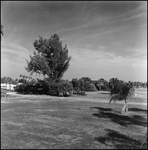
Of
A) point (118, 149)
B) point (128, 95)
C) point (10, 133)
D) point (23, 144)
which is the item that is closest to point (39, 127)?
point (10, 133)

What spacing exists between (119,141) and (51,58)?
37.9 metres

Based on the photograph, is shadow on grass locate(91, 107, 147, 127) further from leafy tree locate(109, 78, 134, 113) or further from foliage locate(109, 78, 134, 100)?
foliage locate(109, 78, 134, 100)

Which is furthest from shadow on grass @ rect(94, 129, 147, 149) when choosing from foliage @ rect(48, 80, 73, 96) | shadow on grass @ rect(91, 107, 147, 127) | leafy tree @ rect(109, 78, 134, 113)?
foliage @ rect(48, 80, 73, 96)

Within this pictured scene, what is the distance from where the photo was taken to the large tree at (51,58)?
41.7m

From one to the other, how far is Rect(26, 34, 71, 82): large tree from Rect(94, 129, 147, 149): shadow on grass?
3371 centimetres

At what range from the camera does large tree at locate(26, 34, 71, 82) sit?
41688 millimetres

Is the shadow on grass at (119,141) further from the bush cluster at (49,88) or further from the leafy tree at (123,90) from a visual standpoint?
the bush cluster at (49,88)

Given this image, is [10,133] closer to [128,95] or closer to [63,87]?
[128,95]

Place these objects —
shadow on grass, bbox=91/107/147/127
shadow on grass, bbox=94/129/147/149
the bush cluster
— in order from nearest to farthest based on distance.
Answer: shadow on grass, bbox=94/129/147/149 → shadow on grass, bbox=91/107/147/127 → the bush cluster

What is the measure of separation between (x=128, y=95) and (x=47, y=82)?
89.4 feet

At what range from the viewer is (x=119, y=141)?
24.7 feet

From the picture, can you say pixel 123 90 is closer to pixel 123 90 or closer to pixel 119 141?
pixel 123 90

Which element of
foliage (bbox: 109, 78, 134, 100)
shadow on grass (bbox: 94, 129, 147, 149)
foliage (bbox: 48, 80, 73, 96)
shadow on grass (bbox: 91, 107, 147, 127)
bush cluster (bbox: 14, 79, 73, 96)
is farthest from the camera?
bush cluster (bbox: 14, 79, 73, 96)

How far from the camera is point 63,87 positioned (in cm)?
3928
